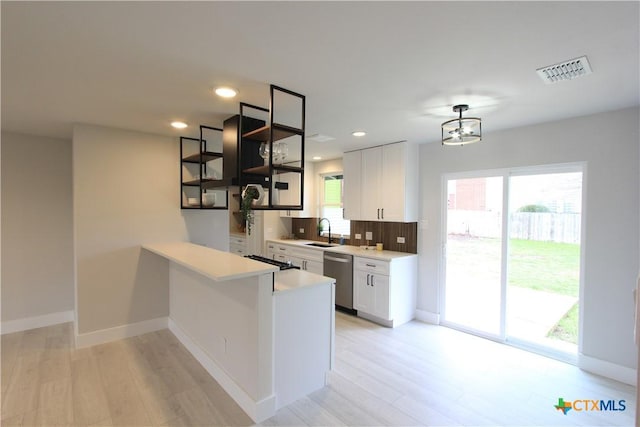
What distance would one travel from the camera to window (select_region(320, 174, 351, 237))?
5.43m

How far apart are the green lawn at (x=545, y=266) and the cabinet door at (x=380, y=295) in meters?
1.43

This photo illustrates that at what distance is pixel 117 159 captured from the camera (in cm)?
349

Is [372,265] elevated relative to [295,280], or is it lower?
lower

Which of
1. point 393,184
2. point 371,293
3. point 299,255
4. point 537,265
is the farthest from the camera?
point 299,255

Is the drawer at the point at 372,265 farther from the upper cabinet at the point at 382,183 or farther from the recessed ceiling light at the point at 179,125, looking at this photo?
the recessed ceiling light at the point at 179,125

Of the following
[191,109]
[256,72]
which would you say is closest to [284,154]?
[256,72]

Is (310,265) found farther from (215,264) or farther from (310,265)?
(215,264)

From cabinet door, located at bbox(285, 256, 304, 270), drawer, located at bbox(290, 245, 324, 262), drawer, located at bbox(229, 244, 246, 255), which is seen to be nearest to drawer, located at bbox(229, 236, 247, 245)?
drawer, located at bbox(229, 244, 246, 255)

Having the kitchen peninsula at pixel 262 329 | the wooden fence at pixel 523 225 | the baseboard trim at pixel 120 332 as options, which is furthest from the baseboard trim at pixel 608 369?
the baseboard trim at pixel 120 332

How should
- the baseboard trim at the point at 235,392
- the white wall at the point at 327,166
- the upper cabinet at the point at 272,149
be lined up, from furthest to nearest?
the white wall at the point at 327,166, the upper cabinet at the point at 272,149, the baseboard trim at the point at 235,392

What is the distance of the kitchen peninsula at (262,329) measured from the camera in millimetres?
2186

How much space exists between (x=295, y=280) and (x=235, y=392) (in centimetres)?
99

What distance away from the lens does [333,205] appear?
5523 mm

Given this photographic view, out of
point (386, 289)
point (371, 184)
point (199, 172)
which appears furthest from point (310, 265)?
point (199, 172)
